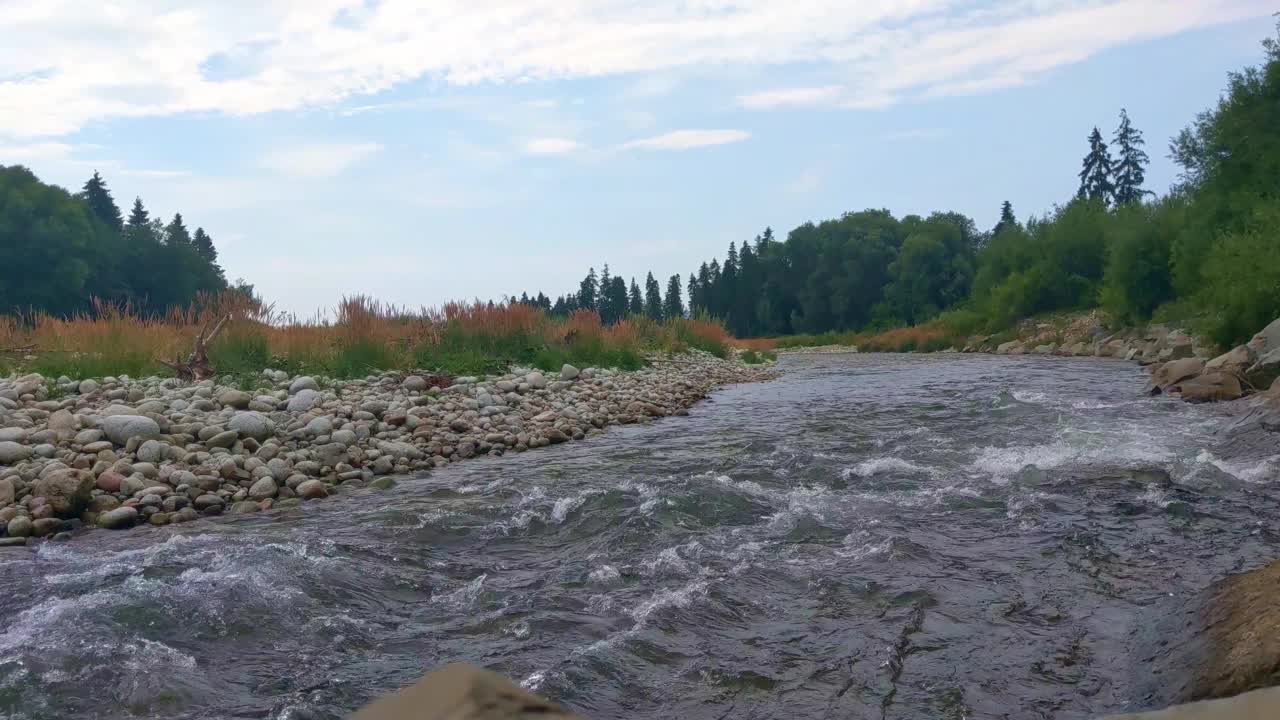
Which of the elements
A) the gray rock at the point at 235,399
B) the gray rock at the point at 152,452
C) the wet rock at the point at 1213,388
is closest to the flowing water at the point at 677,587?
the gray rock at the point at 152,452

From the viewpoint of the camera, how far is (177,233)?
6069 cm

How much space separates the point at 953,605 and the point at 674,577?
62.3 inches

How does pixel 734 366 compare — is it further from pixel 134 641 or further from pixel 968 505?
pixel 134 641

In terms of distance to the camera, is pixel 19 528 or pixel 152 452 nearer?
pixel 19 528

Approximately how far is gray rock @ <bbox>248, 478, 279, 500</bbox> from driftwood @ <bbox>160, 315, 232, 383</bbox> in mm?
4726

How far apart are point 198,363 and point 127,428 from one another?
424 centimetres

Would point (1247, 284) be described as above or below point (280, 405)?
above

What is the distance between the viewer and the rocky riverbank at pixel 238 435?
6883 mm

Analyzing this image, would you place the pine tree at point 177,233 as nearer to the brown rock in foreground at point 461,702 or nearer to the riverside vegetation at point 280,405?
the riverside vegetation at point 280,405

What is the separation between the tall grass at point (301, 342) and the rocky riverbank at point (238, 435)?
0.84 meters

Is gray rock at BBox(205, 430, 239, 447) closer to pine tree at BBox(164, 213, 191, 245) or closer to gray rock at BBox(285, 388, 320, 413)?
gray rock at BBox(285, 388, 320, 413)

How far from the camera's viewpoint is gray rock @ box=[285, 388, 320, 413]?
1015 centimetres

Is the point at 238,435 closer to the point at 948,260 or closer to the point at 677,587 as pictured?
the point at 677,587

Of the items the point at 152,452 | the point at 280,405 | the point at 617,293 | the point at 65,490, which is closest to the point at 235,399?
the point at 280,405
